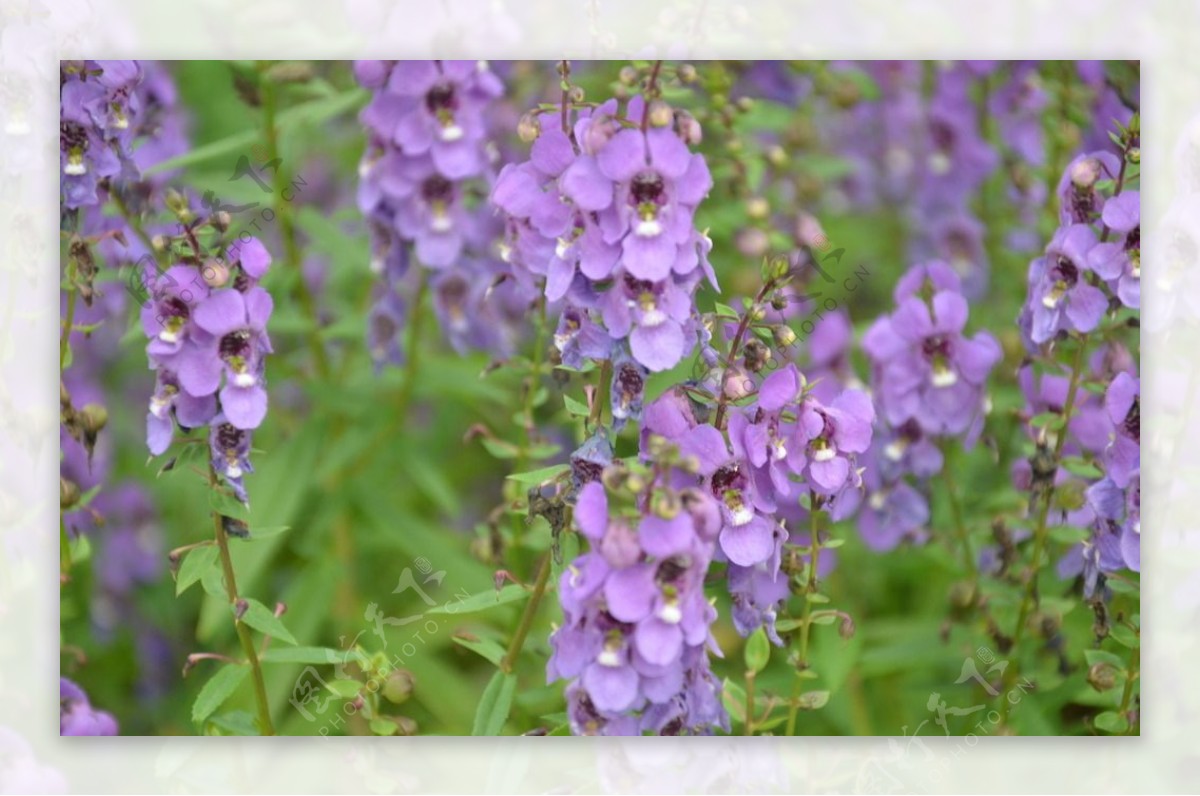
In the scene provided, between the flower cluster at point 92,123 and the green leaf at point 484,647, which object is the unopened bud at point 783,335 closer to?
the green leaf at point 484,647

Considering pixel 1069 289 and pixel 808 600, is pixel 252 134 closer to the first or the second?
pixel 808 600

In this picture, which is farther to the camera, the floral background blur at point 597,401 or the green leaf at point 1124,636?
the green leaf at point 1124,636

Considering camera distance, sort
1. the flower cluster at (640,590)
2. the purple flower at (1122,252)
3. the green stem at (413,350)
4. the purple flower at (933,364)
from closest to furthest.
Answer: the flower cluster at (640,590) → the purple flower at (1122,252) → the purple flower at (933,364) → the green stem at (413,350)

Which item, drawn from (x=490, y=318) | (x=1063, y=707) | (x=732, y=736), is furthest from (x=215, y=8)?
(x=1063, y=707)

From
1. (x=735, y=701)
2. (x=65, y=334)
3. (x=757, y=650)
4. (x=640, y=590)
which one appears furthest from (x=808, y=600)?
(x=65, y=334)

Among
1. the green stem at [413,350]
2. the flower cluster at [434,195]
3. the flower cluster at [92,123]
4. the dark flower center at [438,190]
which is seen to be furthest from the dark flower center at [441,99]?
the flower cluster at [92,123]

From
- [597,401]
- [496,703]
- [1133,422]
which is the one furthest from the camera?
[1133,422]

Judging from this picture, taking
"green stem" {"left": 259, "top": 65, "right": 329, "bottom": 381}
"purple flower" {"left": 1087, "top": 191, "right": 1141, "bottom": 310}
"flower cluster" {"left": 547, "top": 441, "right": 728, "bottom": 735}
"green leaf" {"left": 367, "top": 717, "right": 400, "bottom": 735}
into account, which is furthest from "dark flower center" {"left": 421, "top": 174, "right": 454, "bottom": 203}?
"purple flower" {"left": 1087, "top": 191, "right": 1141, "bottom": 310}
